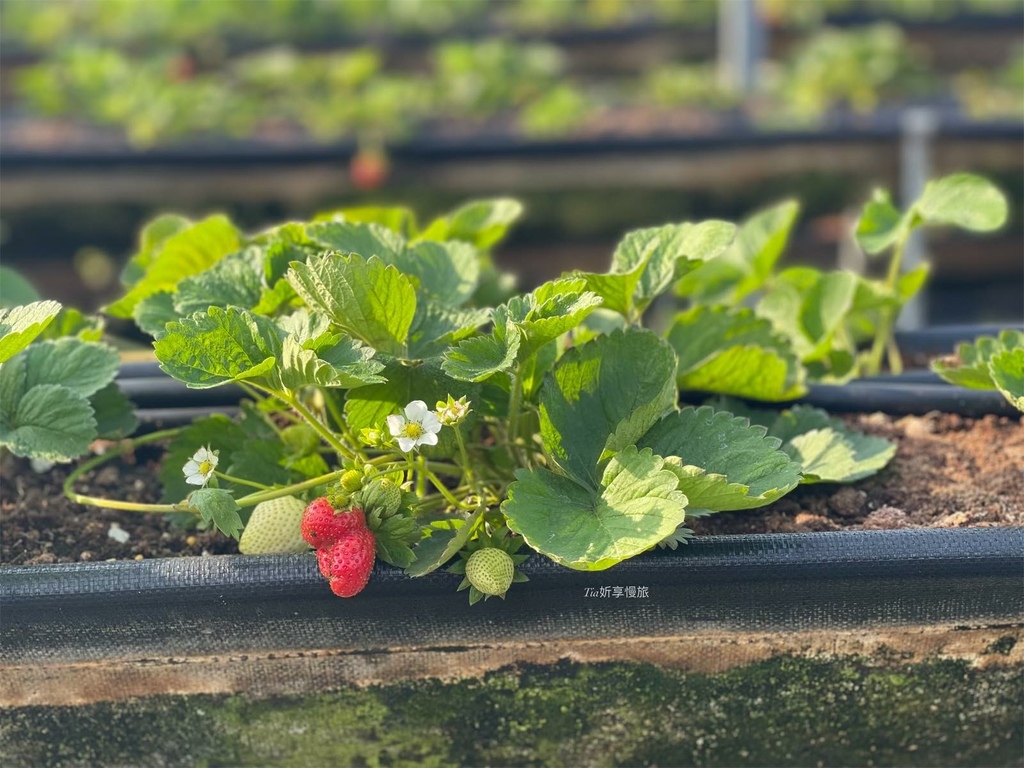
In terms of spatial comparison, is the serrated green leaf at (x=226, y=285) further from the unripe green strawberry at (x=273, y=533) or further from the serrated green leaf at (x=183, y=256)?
the unripe green strawberry at (x=273, y=533)

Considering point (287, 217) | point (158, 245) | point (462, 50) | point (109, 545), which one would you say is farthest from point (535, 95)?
point (109, 545)

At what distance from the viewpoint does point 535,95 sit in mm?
3434

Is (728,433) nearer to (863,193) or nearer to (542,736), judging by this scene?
(542,736)

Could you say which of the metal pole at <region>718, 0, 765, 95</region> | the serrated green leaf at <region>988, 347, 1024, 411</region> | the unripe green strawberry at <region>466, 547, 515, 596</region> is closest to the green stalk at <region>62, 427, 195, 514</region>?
the unripe green strawberry at <region>466, 547, 515, 596</region>

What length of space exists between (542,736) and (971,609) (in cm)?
33

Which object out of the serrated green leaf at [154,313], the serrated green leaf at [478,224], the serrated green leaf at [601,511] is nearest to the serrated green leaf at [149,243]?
the serrated green leaf at [154,313]

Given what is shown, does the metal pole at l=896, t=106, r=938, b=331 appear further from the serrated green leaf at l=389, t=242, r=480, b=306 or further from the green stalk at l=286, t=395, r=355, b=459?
the green stalk at l=286, t=395, r=355, b=459

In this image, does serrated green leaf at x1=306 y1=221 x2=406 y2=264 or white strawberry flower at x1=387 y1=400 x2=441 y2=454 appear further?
serrated green leaf at x1=306 y1=221 x2=406 y2=264

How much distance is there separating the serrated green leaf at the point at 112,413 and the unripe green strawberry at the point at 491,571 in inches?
15.5

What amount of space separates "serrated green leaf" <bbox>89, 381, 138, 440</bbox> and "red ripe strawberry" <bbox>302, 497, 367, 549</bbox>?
0.98 ft

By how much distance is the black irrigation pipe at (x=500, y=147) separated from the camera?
2789 millimetres

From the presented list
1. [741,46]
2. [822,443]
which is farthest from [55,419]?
[741,46]

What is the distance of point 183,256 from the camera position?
107 centimetres

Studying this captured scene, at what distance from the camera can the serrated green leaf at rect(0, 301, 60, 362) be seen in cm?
80
